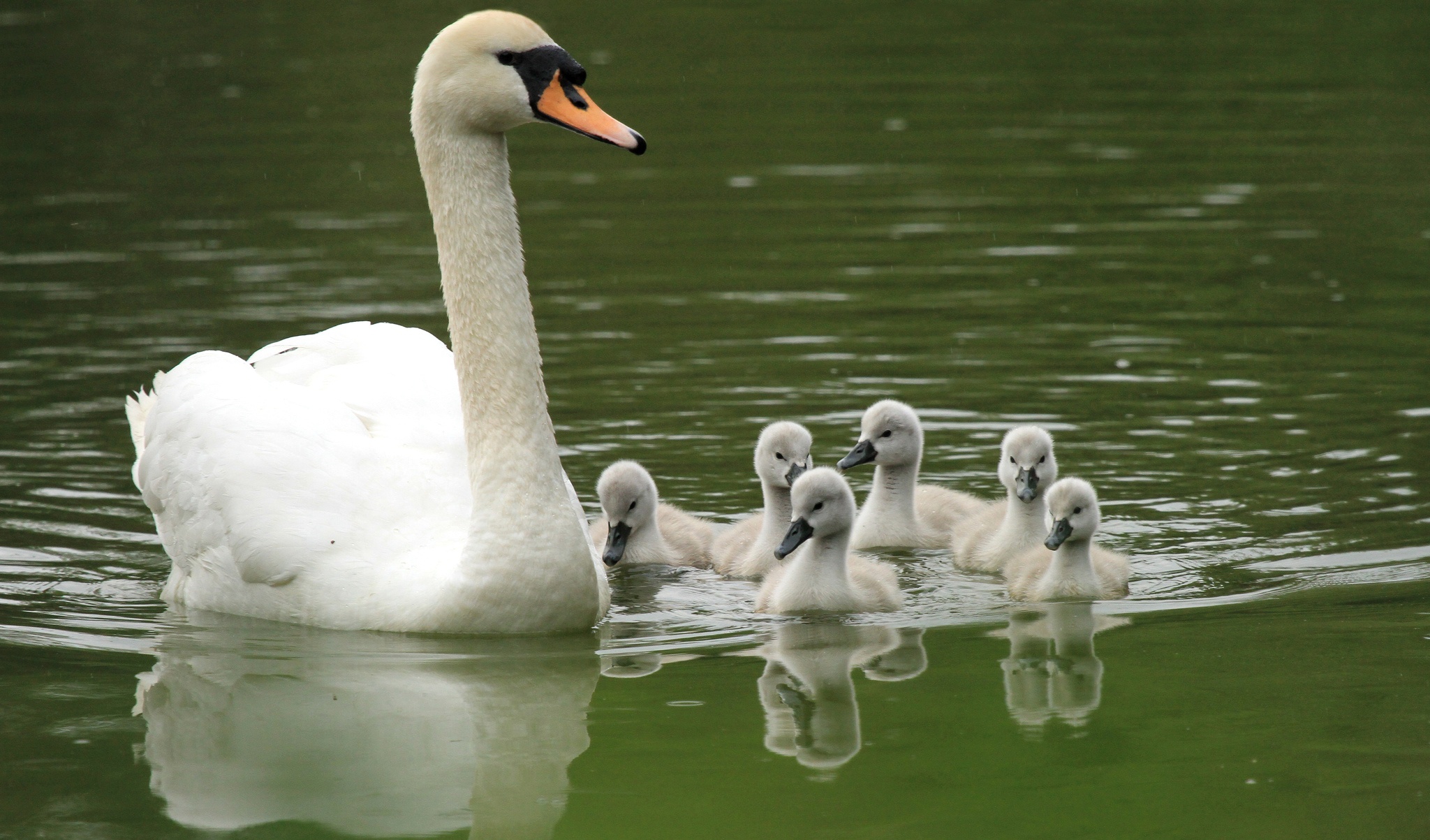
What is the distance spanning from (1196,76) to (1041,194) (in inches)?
269

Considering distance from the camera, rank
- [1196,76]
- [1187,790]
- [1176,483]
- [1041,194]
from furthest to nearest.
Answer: [1196,76] < [1041,194] < [1176,483] < [1187,790]

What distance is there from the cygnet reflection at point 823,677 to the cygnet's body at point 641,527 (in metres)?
1.23

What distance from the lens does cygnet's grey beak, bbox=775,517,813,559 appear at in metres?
8.00

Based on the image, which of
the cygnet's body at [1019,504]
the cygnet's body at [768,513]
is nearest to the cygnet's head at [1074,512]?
the cygnet's body at [1019,504]

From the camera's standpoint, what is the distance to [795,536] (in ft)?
26.6

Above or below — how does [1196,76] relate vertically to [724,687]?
above

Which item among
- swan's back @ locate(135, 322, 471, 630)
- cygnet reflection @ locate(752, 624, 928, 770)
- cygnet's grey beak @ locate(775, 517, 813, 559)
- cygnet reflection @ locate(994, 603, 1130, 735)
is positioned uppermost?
swan's back @ locate(135, 322, 471, 630)

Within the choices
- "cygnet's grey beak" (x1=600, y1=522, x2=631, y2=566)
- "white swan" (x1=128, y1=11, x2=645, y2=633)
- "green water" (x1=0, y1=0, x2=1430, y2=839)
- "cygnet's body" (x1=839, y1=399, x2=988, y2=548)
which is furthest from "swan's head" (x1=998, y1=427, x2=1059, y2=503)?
"white swan" (x1=128, y1=11, x2=645, y2=633)

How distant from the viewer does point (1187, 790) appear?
5797mm

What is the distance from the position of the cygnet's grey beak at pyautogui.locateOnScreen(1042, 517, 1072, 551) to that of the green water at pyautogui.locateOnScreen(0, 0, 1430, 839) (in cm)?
29

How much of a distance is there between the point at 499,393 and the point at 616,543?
163 centimetres

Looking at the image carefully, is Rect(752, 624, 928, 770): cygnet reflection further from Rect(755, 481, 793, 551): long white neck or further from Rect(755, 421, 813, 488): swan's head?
Rect(755, 421, 813, 488): swan's head

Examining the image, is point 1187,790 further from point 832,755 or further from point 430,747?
point 430,747

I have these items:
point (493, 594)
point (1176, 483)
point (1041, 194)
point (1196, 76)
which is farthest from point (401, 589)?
point (1196, 76)
